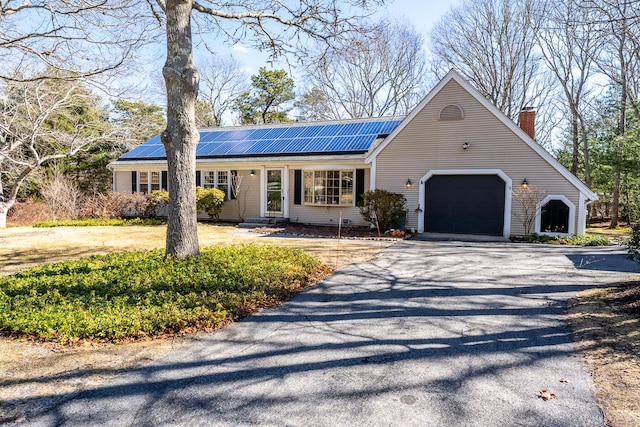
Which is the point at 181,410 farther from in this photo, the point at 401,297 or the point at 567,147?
the point at 567,147

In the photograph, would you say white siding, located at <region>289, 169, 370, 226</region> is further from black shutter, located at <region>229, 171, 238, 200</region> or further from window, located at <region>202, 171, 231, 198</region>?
window, located at <region>202, 171, 231, 198</region>

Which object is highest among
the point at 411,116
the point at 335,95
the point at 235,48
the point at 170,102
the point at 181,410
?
the point at 335,95

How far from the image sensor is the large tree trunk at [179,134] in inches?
259

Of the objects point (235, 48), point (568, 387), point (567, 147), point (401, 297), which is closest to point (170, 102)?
point (235, 48)

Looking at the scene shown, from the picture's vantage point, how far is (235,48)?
10.1 meters

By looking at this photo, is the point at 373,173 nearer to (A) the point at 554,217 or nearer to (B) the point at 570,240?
(A) the point at 554,217

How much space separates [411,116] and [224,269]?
9.48 meters

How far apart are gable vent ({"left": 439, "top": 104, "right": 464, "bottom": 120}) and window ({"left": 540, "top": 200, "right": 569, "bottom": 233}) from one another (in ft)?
12.8

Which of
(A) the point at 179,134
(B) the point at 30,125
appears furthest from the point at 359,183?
(B) the point at 30,125

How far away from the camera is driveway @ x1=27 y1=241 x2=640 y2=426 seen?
263cm

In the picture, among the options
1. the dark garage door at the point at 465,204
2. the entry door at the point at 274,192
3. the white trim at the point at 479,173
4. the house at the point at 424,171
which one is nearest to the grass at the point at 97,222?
the house at the point at 424,171

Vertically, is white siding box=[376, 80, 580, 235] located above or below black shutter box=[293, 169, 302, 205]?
above

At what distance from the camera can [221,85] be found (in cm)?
3303

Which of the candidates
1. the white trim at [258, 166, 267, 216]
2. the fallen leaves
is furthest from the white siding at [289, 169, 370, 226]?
the fallen leaves
